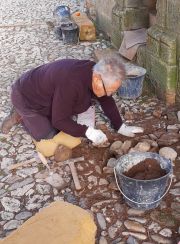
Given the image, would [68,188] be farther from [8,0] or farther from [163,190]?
[8,0]

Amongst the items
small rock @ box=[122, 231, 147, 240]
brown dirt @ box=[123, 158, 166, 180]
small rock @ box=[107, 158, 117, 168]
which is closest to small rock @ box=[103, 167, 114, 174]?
small rock @ box=[107, 158, 117, 168]

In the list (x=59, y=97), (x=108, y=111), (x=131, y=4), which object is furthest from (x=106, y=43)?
(x=59, y=97)

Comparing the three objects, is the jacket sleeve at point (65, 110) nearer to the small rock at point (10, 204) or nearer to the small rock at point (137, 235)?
the small rock at point (10, 204)

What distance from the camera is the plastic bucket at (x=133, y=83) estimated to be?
18.3 feet

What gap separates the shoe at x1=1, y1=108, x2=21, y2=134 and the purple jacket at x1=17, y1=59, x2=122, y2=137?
0.71 m

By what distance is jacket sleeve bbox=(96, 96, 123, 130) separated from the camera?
4.51 m

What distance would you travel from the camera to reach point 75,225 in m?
2.89

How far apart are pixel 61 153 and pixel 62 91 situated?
0.79 m

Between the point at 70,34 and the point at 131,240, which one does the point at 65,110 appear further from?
the point at 70,34

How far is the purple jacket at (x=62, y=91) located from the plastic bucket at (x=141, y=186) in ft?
2.52

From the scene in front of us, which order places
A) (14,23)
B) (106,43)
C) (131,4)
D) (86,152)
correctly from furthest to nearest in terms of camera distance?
(14,23), (106,43), (131,4), (86,152)

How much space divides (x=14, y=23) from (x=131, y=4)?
419cm

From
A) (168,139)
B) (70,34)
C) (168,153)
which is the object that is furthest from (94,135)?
(70,34)

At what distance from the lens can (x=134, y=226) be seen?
11.3 feet
